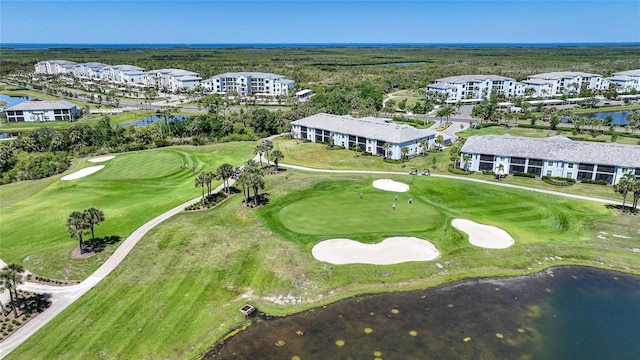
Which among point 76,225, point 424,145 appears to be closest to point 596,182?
point 424,145

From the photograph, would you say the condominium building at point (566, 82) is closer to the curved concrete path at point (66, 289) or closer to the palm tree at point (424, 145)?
the palm tree at point (424, 145)

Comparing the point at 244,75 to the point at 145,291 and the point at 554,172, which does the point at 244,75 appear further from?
the point at 145,291

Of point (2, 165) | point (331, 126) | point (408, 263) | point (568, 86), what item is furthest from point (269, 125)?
point (568, 86)

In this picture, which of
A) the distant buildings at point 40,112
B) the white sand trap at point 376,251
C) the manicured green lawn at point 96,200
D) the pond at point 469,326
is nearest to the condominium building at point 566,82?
the manicured green lawn at point 96,200

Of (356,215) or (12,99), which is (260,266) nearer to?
(356,215)

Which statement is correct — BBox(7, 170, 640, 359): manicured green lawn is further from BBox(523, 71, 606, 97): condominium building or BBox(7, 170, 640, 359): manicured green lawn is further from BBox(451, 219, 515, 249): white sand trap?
BBox(523, 71, 606, 97): condominium building

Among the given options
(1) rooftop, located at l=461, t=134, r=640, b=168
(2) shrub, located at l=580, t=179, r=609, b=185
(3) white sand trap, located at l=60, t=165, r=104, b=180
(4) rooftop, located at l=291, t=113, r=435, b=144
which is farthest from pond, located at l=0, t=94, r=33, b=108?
(2) shrub, located at l=580, t=179, r=609, b=185
